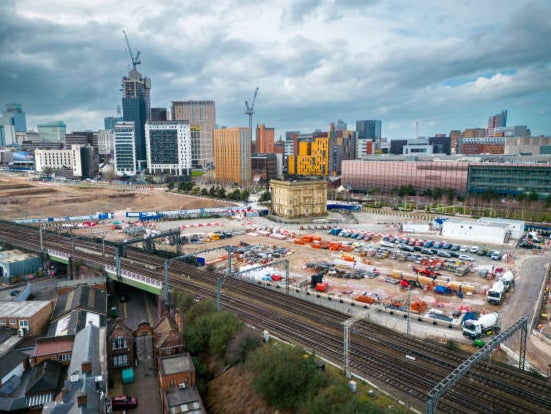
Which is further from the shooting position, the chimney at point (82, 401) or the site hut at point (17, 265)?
the site hut at point (17, 265)

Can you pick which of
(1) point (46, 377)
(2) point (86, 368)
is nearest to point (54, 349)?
(1) point (46, 377)

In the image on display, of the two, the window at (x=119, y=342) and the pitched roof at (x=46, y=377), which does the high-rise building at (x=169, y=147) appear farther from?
the pitched roof at (x=46, y=377)

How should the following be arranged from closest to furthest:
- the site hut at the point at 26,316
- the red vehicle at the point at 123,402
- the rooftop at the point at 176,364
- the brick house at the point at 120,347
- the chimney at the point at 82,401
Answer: the chimney at the point at 82,401, the red vehicle at the point at 123,402, the rooftop at the point at 176,364, the brick house at the point at 120,347, the site hut at the point at 26,316

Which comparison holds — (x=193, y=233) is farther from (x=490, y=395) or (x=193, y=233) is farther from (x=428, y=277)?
(x=490, y=395)

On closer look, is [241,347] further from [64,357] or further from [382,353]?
[64,357]

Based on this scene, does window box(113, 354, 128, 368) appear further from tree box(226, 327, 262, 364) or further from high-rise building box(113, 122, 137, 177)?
high-rise building box(113, 122, 137, 177)

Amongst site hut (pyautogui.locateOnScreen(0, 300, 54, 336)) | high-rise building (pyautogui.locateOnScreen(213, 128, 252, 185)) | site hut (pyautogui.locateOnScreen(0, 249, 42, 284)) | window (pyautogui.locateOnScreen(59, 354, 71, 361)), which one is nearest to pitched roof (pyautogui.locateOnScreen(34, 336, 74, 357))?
window (pyautogui.locateOnScreen(59, 354, 71, 361))

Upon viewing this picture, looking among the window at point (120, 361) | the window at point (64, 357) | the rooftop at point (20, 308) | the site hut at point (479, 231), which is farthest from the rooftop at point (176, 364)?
the site hut at point (479, 231)
